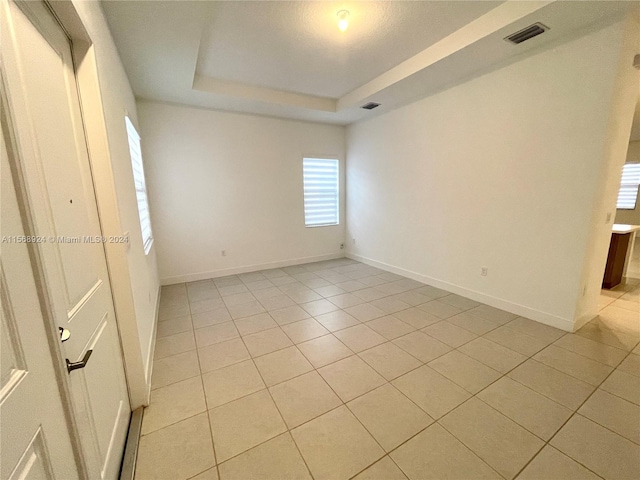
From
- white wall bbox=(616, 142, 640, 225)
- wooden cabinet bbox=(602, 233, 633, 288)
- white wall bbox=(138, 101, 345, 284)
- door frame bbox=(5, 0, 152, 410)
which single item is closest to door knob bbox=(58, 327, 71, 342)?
door frame bbox=(5, 0, 152, 410)

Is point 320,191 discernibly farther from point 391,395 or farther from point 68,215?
point 68,215

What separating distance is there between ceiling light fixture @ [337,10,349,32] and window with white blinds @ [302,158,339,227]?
9.07 ft

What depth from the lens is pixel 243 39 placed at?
2582mm

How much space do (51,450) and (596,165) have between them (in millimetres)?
3847

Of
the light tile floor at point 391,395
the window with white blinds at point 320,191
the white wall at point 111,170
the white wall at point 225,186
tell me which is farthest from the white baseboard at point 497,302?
the white wall at point 111,170

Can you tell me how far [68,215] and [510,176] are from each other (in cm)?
373

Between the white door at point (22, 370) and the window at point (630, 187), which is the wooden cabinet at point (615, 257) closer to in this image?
the window at point (630, 187)

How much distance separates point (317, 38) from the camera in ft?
8.47

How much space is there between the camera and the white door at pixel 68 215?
0.81 m

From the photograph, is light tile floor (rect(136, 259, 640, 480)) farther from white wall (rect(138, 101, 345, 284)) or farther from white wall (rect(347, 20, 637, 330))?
white wall (rect(138, 101, 345, 284))

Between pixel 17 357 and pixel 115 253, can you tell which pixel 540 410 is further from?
pixel 115 253

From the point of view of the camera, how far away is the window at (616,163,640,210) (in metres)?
7.08

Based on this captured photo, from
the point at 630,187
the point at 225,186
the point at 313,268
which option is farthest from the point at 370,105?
the point at 630,187

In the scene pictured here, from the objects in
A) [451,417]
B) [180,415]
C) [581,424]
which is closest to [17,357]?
[180,415]
